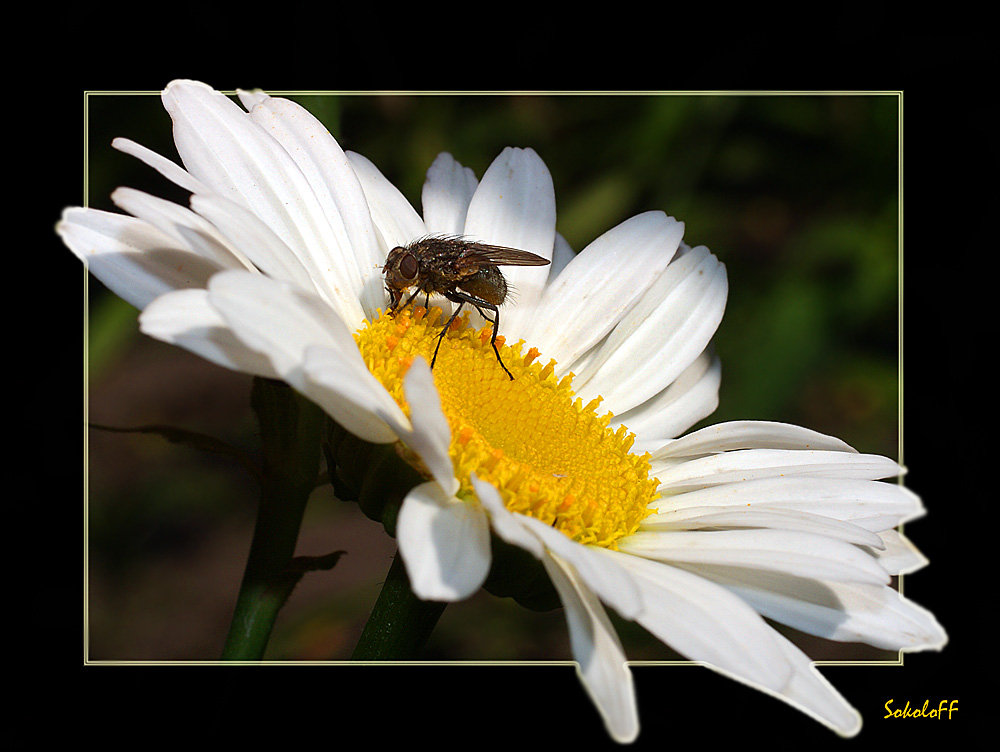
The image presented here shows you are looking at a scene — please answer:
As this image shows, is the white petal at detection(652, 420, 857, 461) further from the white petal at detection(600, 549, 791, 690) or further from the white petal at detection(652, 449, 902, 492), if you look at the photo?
the white petal at detection(600, 549, 791, 690)

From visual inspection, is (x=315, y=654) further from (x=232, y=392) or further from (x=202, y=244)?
(x=202, y=244)

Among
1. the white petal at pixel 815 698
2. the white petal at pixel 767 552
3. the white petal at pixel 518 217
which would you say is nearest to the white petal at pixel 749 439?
the white petal at pixel 767 552

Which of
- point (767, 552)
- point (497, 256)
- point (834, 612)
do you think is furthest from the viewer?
point (497, 256)

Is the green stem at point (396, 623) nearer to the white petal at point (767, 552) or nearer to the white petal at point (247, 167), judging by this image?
the white petal at point (767, 552)

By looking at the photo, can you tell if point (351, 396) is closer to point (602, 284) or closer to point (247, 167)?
point (247, 167)

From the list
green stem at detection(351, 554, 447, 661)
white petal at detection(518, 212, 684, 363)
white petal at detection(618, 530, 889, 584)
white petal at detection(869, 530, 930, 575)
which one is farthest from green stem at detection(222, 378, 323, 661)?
white petal at detection(869, 530, 930, 575)

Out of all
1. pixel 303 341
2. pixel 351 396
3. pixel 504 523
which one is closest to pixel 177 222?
pixel 303 341

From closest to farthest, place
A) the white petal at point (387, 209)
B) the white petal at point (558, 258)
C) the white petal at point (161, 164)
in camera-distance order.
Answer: the white petal at point (161, 164) → the white petal at point (387, 209) → the white petal at point (558, 258)
